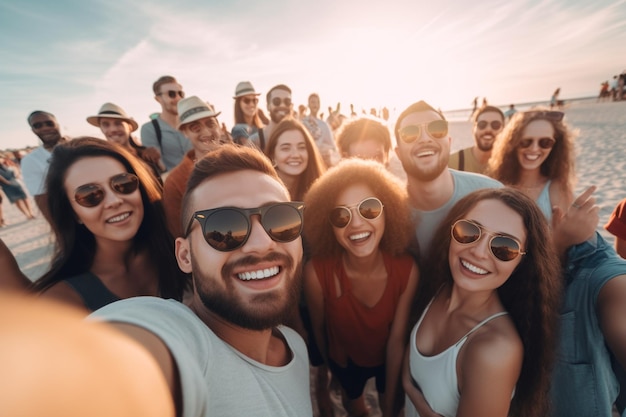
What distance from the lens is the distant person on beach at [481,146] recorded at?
427 cm

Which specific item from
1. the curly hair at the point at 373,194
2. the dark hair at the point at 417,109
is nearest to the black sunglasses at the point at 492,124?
the dark hair at the point at 417,109

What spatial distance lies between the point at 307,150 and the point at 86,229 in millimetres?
2345

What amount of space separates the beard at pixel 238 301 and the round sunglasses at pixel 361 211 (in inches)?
30.9

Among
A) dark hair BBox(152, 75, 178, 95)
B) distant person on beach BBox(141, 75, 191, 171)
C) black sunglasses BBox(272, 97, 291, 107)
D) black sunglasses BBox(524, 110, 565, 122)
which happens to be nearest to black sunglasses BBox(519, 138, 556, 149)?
black sunglasses BBox(524, 110, 565, 122)

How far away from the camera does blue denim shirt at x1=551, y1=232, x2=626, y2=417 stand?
146 centimetres

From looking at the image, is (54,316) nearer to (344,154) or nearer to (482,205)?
(482,205)

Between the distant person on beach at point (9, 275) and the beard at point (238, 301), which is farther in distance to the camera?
the distant person on beach at point (9, 275)

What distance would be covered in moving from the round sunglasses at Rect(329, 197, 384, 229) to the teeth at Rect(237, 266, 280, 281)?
2.60 ft

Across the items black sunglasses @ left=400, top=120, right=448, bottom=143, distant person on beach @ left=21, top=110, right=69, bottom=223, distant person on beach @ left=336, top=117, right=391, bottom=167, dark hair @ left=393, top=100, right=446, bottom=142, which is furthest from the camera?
distant person on beach @ left=21, top=110, right=69, bottom=223

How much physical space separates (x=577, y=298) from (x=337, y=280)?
1.52 metres

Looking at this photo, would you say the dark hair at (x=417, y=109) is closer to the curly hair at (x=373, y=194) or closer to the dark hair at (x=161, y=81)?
the curly hair at (x=373, y=194)

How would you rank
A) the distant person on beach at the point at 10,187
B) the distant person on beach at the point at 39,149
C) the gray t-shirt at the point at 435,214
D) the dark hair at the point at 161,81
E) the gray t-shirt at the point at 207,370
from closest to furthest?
the gray t-shirt at the point at 207,370
the gray t-shirt at the point at 435,214
the distant person on beach at the point at 39,149
the dark hair at the point at 161,81
the distant person on beach at the point at 10,187

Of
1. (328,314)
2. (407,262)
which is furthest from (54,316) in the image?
(407,262)

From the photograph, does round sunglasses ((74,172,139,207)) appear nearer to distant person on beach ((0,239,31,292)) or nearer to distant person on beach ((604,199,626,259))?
distant person on beach ((0,239,31,292))
